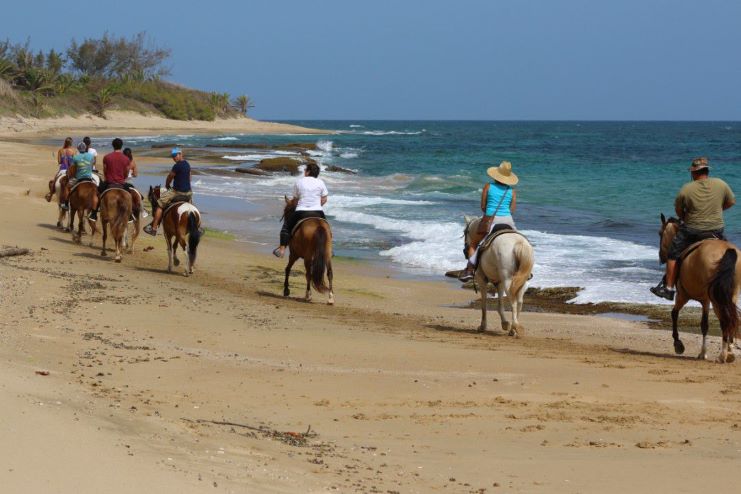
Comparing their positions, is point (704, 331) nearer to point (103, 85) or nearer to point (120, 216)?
point (120, 216)

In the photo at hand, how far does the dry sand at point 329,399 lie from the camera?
5.66 m

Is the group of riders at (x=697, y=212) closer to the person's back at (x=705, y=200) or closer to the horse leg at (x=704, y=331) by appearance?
the person's back at (x=705, y=200)

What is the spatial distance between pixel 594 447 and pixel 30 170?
28.2 metres

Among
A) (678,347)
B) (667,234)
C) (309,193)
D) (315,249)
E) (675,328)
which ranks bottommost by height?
(678,347)

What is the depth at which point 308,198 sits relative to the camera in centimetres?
1454

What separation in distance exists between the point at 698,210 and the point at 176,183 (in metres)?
8.19

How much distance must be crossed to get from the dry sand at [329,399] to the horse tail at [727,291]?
479 millimetres

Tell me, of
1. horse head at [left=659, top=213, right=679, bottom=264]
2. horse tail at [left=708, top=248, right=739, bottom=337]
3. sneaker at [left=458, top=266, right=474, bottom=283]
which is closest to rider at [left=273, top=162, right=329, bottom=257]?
sneaker at [left=458, top=266, right=474, bottom=283]

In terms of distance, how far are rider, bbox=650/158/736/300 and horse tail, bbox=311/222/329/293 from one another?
4.79 meters

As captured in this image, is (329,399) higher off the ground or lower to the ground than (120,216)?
lower

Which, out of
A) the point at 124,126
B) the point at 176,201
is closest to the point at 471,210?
the point at 176,201

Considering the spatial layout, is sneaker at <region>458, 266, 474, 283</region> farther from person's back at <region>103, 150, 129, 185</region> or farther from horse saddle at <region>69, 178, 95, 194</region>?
horse saddle at <region>69, 178, 95, 194</region>

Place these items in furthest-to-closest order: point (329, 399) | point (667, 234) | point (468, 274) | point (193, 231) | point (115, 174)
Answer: point (115, 174)
point (193, 231)
point (468, 274)
point (667, 234)
point (329, 399)

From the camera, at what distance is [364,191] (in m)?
39.7
